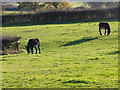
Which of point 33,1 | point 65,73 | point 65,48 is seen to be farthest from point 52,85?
point 33,1

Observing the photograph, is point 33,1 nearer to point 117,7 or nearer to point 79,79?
point 117,7

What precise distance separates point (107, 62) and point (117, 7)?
46677 mm

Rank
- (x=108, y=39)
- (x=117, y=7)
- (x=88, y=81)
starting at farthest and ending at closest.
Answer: (x=117, y=7) → (x=108, y=39) → (x=88, y=81)

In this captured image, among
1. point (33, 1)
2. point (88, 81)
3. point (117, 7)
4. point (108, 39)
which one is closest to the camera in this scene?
point (88, 81)

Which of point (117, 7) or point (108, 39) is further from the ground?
point (117, 7)

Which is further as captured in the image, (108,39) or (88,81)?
(108,39)

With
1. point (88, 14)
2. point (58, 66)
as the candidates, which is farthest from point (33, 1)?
point (58, 66)

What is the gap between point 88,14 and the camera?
67000 millimetres

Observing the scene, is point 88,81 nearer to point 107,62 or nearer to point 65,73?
point 65,73

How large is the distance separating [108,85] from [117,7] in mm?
54046

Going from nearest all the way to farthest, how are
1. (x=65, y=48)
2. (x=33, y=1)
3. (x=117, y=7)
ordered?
(x=65, y=48) → (x=117, y=7) → (x=33, y=1)

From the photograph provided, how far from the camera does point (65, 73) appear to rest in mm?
17984

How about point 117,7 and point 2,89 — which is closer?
point 2,89

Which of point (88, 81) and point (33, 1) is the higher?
point (33, 1)
